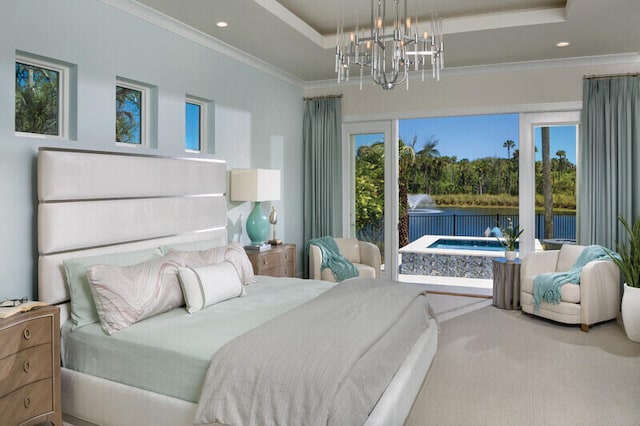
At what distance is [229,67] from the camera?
491cm

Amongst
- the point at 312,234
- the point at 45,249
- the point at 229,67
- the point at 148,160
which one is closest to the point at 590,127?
the point at 312,234

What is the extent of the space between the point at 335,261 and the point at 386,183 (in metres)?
1.46

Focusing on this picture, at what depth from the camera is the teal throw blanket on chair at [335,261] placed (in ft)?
17.0

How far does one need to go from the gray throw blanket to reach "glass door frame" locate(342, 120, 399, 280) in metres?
3.49

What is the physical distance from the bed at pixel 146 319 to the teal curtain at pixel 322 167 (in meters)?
2.35

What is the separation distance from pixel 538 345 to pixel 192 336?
2962mm

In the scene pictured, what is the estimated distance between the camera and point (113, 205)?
3.31 m

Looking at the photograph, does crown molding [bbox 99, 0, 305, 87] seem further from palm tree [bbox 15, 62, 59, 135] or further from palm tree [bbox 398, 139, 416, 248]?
palm tree [bbox 398, 139, 416, 248]

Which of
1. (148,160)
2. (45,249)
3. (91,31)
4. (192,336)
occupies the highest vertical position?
(91,31)

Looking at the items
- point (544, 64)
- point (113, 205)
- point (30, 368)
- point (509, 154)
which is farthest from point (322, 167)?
point (30, 368)

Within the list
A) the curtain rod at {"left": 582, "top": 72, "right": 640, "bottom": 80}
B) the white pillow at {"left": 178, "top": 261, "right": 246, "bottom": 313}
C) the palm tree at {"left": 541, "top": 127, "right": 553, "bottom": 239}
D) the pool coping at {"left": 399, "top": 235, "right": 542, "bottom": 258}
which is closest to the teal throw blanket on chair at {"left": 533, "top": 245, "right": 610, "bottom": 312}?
the palm tree at {"left": 541, "top": 127, "right": 553, "bottom": 239}

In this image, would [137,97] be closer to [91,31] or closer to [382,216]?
[91,31]

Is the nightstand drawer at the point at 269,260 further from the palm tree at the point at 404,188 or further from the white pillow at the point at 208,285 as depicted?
the palm tree at the point at 404,188

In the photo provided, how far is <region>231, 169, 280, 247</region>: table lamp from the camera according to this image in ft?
15.6
